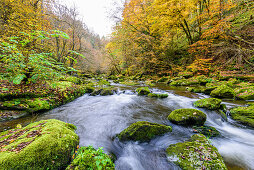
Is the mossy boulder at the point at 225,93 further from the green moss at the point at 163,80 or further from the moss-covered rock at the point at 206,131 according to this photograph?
the green moss at the point at 163,80

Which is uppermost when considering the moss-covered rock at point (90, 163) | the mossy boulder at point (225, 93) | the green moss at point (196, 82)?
the green moss at point (196, 82)

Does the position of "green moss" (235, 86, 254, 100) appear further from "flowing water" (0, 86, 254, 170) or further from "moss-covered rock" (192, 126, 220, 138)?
"moss-covered rock" (192, 126, 220, 138)

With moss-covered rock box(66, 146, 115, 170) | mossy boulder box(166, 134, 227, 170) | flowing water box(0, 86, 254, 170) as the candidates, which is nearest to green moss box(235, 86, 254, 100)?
flowing water box(0, 86, 254, 170)

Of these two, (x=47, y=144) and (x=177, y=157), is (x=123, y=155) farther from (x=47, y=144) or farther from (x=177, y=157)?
(x=47, y=144)

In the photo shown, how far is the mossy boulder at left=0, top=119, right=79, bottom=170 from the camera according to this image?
145cm

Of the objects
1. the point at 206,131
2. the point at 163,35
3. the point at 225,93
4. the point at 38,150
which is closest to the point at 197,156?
the point at 206,131

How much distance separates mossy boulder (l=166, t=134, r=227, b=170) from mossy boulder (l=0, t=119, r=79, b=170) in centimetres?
204

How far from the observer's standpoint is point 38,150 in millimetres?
1609

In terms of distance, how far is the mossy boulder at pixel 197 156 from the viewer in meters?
1.65

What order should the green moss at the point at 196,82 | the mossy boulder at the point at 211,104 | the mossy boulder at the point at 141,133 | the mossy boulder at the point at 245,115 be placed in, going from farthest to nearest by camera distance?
1. the green moss at the point at 196,82
2. the mossy boulder at the point at 211,104
3. the mossy boulder at the point at 245,115
4. the mossy boulder at the point at 141,133

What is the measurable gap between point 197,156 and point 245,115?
293 centimetres

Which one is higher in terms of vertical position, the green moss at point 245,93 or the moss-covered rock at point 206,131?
the green moss at point 245,93

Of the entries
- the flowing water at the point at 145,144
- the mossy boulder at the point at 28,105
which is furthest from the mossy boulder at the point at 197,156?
the mossy boulder at the point at 28,105

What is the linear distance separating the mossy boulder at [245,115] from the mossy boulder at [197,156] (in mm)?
2196
